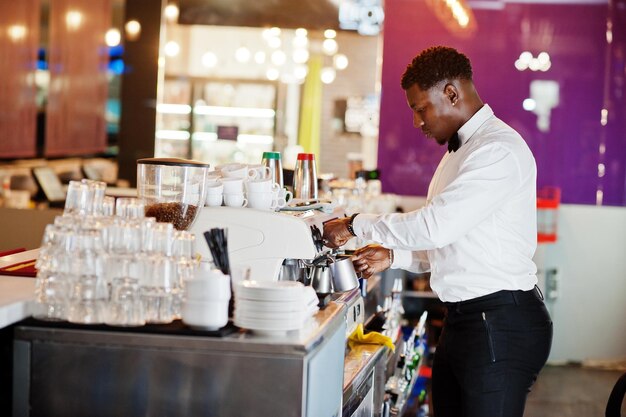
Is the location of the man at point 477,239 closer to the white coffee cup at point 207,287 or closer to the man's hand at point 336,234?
the man's hand at point 336,234

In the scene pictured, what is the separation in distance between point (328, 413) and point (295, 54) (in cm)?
777

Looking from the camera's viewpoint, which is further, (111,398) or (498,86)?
(498,86)

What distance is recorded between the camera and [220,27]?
1005cm

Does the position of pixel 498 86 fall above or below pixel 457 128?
above

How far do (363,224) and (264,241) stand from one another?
1.58ft

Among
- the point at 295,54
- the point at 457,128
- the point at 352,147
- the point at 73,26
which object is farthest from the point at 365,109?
the point at 457,128

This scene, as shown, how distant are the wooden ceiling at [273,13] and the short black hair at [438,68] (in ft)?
19.8

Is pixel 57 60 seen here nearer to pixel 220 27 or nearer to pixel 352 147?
pixel 220 27

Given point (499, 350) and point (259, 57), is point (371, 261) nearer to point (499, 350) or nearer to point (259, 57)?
point (499, 350)

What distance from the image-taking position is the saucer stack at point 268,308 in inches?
92.2

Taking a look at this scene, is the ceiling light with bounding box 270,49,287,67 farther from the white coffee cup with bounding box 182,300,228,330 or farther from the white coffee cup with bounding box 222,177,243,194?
the white coffee cup with bounding box 182,300,228,330

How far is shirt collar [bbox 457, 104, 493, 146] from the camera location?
332 centimetres

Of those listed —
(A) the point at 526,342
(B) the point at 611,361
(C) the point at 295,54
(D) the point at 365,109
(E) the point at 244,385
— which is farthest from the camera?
(C) the point at 295,54

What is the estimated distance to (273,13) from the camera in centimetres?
917
